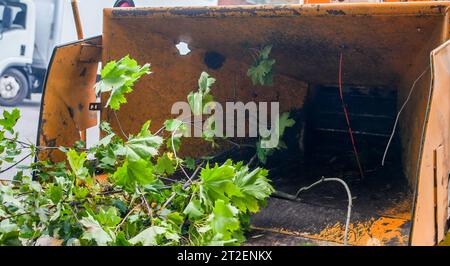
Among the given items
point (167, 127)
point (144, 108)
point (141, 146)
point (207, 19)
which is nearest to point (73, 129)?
point (144, 108)

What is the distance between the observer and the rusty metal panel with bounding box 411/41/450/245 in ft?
4.49

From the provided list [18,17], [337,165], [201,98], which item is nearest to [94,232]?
[201,98]

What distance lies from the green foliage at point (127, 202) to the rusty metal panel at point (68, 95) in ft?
1.63

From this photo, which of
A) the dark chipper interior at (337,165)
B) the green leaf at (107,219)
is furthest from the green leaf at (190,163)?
the green leaf at (107,219)

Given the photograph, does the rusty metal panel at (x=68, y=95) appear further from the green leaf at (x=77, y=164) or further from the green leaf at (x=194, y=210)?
the green leaf at (x=194, y=210)

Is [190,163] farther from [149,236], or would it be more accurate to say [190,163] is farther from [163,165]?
[149,236]

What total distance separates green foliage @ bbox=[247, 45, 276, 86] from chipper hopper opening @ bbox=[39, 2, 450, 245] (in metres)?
0.05

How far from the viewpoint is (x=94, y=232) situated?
4.80ft

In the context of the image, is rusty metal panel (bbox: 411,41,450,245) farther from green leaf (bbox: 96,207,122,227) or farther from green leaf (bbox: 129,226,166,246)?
green leaf (bbox: 96,207,122,227)

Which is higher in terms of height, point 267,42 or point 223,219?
point 267,42

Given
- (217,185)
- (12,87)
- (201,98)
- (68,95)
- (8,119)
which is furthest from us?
(12,87)

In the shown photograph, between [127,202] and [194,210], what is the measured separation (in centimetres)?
29

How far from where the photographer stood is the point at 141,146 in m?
1.69
